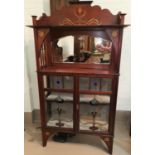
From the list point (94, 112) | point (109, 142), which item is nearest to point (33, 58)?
point (94, 112)

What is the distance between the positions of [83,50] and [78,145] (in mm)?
977

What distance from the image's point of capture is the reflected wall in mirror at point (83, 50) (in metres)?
1.70

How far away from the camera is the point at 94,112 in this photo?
5.75 ft

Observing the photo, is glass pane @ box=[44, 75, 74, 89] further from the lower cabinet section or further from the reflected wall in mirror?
the reflected wall in mirror

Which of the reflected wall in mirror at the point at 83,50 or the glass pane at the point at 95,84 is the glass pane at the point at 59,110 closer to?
the glass pane at the point at 95,84

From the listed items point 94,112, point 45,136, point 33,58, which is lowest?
point 45,136

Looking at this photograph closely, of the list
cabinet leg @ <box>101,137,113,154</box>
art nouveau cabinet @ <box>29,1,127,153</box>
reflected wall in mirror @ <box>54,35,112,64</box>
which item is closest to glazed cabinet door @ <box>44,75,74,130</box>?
art nouveau cabinet @ <box>29,1,127,153</box>

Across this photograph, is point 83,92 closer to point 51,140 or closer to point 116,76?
point 116,76

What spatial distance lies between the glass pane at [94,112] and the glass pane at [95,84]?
0.08m

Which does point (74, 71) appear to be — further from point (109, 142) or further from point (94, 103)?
point (109, 142)

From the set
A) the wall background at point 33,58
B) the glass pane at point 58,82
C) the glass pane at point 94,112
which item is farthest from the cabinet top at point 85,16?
the glass pane at point 94,112

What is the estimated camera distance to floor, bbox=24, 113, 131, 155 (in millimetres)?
1809
